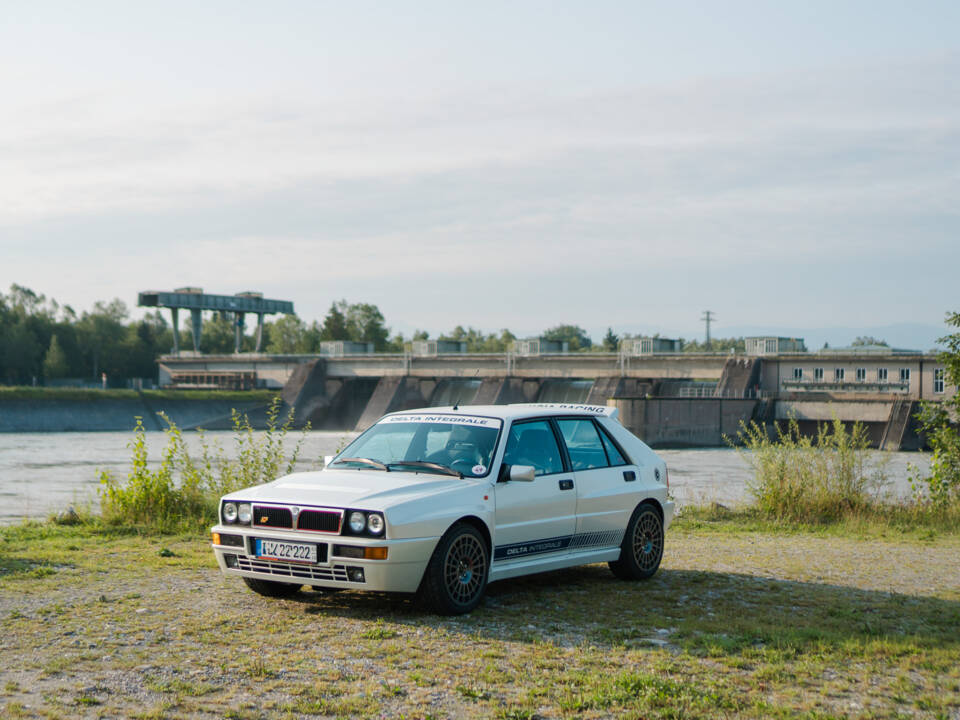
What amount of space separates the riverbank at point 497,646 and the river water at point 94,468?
847 cm

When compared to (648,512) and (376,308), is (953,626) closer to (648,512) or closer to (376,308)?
(648,512)

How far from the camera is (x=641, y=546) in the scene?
9.27m

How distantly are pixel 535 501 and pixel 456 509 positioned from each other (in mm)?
990

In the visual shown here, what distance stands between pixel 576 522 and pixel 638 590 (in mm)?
814

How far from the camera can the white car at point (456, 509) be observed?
717 centimetres

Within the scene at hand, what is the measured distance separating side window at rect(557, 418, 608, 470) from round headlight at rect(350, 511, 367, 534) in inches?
90.6

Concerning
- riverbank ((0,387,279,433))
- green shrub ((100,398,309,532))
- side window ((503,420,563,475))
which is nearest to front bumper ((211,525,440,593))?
side window ((503,420,563,475))

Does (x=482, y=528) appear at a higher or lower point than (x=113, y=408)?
higher

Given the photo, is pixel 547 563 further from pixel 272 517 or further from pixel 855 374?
pixel 855 374

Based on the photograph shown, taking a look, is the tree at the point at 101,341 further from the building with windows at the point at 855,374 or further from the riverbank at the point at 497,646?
the riverbank at the point at 497,646

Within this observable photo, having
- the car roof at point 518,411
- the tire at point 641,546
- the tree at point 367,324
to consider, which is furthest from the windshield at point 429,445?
the tree at point 367,324

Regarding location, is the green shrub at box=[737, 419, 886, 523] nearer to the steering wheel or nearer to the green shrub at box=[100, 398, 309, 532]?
the green shrub at box=[100, 398, 309, 532]

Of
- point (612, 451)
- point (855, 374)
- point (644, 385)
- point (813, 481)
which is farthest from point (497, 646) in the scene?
point (644, 385)

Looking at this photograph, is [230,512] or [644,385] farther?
[644,385]
